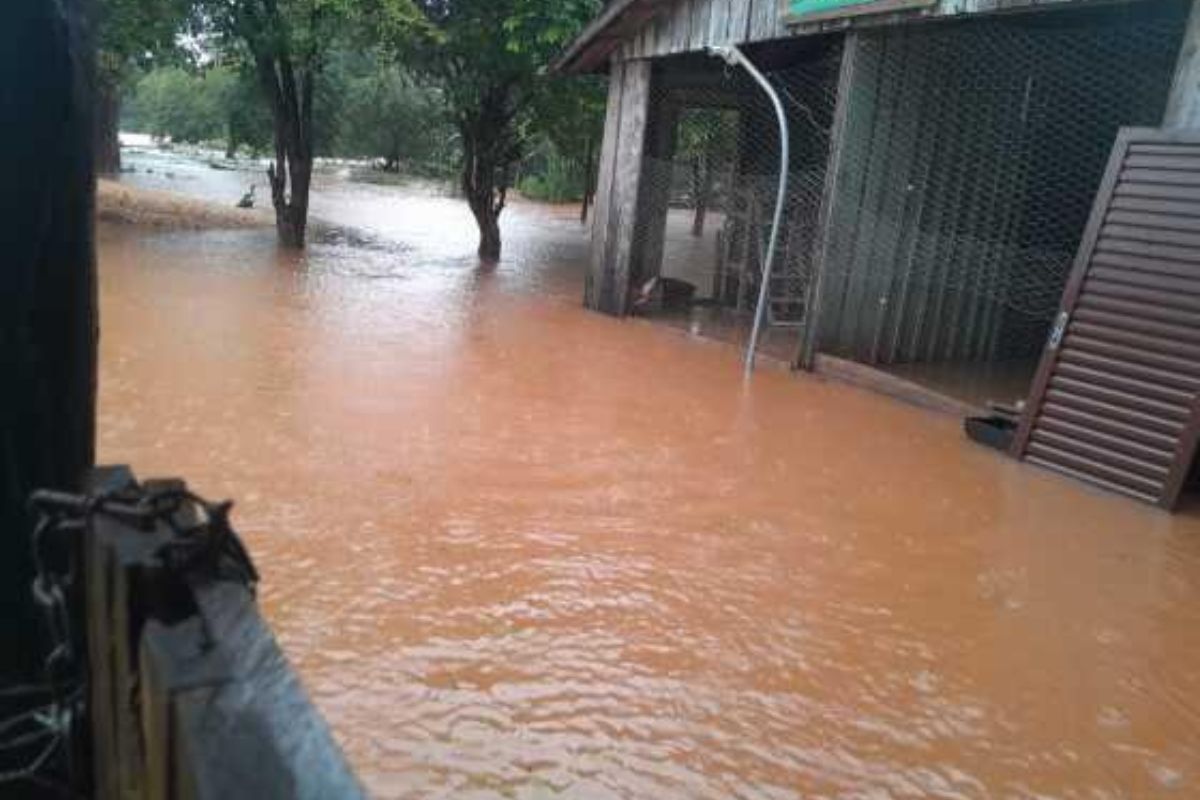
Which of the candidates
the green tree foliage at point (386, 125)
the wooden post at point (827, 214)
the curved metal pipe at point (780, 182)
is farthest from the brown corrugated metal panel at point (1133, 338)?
the green tree foliage at point (386, 125)

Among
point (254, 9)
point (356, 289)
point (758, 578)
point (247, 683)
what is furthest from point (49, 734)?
point (254, 9)

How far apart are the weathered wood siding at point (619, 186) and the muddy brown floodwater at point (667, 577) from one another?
9.52ft

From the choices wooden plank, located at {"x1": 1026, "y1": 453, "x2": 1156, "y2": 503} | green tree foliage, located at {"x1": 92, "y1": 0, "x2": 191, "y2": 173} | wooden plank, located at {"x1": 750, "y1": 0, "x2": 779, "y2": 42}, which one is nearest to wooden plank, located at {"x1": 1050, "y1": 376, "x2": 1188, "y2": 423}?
wooden plank, located at {"x1": 1026, "y1": 453, "x2": 1156, "y2": 503}

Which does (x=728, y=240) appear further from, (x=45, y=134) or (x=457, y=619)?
(x=45, y=134)

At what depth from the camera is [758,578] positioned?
4383mm

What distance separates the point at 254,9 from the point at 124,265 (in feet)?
13.5

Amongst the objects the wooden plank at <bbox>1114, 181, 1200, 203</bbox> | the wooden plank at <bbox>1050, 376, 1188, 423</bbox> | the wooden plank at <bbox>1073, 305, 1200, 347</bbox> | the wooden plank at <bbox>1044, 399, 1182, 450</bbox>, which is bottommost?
the wooden plank at <bbox>1044, 399, 1182, 450</bbox>

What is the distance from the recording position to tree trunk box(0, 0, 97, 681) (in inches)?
61.5

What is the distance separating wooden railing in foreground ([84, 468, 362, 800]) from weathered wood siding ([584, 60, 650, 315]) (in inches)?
377

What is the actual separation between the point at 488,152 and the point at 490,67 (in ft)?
5.07

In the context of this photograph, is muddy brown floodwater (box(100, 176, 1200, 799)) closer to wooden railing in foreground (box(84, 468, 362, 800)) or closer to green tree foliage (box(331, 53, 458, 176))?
wooden railing in foreground (box(84, 468, 362, 800))

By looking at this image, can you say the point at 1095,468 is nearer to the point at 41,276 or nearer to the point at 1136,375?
the point at 1136,375

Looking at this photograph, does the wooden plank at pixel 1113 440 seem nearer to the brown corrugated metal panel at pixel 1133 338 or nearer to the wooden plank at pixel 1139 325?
the brown corrugated metal panel at pixel 1133 338

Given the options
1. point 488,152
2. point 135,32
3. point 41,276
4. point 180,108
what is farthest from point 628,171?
point 180,108
